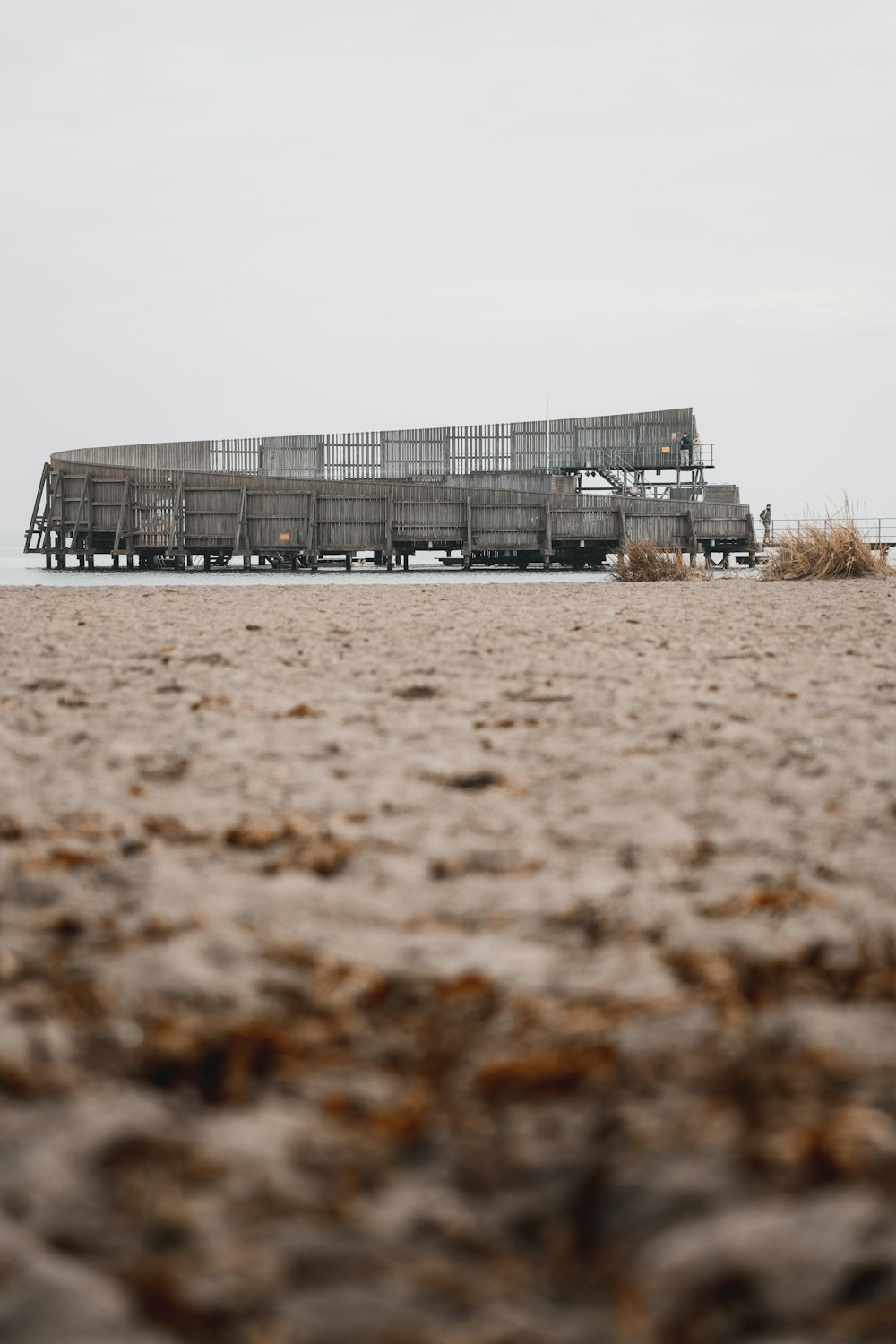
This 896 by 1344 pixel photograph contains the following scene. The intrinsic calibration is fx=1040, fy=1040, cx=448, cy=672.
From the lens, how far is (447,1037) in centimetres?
145

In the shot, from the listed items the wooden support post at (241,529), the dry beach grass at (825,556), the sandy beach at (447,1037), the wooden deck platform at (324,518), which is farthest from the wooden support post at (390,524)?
the sandy beach at (447,1037)

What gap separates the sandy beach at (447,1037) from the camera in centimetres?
100

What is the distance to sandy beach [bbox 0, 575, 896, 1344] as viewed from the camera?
1.00 metres

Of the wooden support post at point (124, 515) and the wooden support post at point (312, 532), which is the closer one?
the wooden support post at point (312, 532)

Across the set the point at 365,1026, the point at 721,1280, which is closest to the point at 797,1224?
the point at 721,1280

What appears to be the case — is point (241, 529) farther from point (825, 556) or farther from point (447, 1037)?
point (447, 1037)

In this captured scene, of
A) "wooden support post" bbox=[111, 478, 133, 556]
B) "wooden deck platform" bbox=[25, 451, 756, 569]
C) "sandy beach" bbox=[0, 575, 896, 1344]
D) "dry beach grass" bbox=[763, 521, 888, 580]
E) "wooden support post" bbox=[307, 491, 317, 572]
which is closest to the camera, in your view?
"sandy beach" bbox=[0, 575, 896, 1344]

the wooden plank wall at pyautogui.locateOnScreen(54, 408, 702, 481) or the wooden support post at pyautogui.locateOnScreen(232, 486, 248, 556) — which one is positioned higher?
the wooden plank wall at pyautogui.locateOnScreen(54, 408, 702, 481)

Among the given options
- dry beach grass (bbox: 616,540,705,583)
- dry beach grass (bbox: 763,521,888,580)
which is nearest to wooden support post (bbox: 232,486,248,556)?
dry beach grass (bbox: 616,540,705,583)

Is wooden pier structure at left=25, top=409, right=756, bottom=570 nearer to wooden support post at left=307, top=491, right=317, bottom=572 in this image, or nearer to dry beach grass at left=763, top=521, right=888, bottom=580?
wooden support post at left=307, top=491, right=317, bottom=572

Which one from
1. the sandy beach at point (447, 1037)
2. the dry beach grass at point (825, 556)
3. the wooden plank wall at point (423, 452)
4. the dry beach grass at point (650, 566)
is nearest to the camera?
the sandy beach at point (447, 1037)

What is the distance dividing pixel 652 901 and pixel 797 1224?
840 mm

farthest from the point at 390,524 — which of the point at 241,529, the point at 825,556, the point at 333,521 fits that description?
the point at 825,556

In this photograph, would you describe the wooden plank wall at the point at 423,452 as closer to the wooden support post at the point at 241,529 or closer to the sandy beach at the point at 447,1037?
the wooden support post at the point at 241,529
